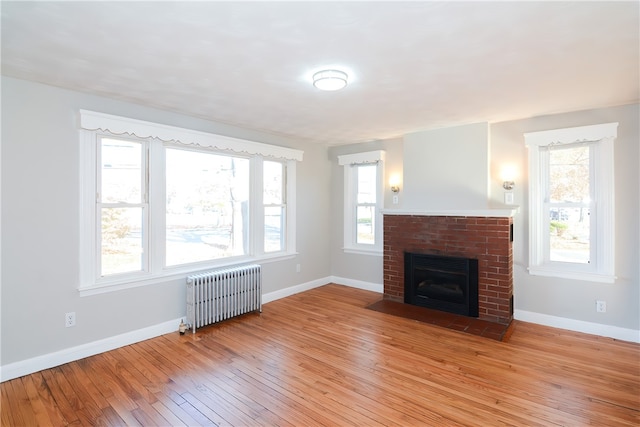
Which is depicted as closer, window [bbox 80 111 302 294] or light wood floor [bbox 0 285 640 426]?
light wood floor [bbox 0 285 640 426]

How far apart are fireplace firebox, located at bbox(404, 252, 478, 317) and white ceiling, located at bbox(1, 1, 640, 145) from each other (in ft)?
6.47

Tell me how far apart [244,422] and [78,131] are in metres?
2.93

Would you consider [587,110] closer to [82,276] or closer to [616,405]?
[616,405]

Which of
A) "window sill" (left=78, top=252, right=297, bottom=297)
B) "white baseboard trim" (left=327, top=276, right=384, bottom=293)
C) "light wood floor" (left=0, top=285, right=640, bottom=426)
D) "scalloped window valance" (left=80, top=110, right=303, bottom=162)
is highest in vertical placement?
"scalloped window valance" (left=80, top=110, right=303, bottom=162)

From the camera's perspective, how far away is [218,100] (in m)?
3.19

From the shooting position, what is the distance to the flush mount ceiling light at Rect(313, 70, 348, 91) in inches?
96.3

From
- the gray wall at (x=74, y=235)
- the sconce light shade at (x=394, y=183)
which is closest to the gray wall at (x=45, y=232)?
the gray wall at (x=74, y=235)

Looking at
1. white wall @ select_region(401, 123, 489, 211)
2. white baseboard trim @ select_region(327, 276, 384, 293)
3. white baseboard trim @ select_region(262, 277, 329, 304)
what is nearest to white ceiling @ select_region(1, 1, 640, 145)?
white wall @ select_region(401, 123, 489, 211)

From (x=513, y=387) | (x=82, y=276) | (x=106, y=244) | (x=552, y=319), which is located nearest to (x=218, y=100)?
(x=106, y=244)

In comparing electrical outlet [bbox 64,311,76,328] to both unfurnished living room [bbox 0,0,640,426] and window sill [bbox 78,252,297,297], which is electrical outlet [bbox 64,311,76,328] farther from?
window sill [bbox 78,252,297,297]

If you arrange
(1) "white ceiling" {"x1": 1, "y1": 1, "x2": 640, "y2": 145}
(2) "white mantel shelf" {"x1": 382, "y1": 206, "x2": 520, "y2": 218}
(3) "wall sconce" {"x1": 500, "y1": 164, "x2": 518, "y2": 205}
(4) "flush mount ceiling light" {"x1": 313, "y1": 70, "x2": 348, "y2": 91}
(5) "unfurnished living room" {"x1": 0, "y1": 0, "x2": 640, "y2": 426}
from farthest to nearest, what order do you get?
(3) "wall sconce" {"x1": 500, "y1": 164, "x2": 518, "y2": 205} < (2) "white mantel shelf" {"x1": 382, "y1": 206, "x2": 520, "y2": 218} < (4) "flush mount ceiling light" {"x1": 313, "y1": 70, "x2": 348, "y2": 91} < (5) "unfurnished living room" {"x1": 0, "y1": 0, "x2": 640, "y2": 426} < (1) "white ceiling" {"x1": 1, "y1": 1, "x2": 640, "y2": 145}

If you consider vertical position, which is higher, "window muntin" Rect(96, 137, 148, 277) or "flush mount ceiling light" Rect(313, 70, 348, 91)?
"flush mount ceiling light" Rect(313, 70, 348, 91)

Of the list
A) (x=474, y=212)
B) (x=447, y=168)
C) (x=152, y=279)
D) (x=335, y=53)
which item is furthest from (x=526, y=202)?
(x=152, y=279)

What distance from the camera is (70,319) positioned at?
2928mm
